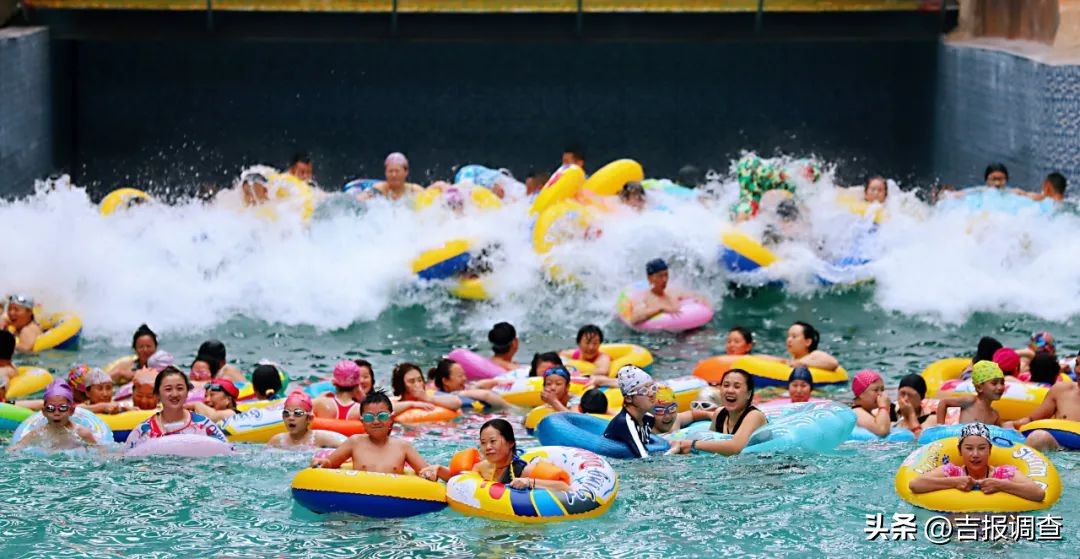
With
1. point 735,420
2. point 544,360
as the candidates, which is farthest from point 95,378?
point 735,420

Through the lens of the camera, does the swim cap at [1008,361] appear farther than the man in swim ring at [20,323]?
No

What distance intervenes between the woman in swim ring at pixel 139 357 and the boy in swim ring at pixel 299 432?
7.80 ft

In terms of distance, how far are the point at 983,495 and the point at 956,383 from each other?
2.89m

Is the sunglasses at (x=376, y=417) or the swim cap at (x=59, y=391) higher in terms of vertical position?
the swim cap at (x=59, y=391)

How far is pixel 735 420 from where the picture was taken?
10438 millimetres

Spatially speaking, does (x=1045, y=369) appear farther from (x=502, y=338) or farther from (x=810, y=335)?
(x=502, y=338)

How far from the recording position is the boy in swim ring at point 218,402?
35.9 feet

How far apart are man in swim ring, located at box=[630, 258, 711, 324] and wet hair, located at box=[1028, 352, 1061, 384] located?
3.78 meters

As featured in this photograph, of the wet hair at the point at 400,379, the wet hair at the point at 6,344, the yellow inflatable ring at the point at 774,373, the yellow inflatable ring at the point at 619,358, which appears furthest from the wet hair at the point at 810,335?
the wet hair at the point at 6,344

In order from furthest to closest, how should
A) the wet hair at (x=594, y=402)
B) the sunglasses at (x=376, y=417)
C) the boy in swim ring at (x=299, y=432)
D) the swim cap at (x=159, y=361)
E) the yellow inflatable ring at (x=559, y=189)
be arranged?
the yellow inflatable ring at (x=559, y=189) < the swim cap at (x=159, y=361) < the wet hair at (x=594, y=402) < the boy in swim ring at (x=299, y=432) < the sunglasses at (x=376, y=417)

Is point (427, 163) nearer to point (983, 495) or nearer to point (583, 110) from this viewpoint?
point (583, 110)

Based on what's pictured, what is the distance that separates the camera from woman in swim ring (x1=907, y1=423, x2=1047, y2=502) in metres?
8.98

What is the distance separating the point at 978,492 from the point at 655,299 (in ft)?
19.6

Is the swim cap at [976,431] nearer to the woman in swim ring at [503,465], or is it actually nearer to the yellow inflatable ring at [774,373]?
the woman in swim ring at [503,465]
